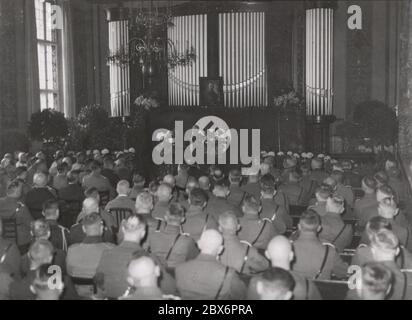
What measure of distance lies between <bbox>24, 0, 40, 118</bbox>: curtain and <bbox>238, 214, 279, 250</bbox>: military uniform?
387 inches

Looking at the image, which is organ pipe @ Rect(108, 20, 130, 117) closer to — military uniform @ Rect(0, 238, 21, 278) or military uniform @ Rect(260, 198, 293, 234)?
military uniform @ Rect(260, 198, 293, 234)

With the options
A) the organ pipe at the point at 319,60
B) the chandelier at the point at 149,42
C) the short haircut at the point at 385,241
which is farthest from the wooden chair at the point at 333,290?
the organ pipe at the point at 319,60

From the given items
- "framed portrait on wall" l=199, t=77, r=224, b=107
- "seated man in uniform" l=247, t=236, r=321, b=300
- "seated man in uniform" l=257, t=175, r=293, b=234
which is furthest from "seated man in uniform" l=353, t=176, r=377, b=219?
"framed portrait on wall" l=199, t=77, r=224, b=107

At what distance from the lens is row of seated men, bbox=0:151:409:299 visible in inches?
176

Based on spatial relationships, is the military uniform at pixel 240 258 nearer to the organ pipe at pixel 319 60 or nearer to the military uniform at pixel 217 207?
the military uniform at pixel 217 207

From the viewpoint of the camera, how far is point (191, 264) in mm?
4559

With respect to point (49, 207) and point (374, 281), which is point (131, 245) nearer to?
point (49, 207)

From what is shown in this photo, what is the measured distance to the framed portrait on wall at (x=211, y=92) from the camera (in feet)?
54.0

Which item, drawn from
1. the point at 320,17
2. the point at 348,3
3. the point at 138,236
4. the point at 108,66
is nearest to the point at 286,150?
the point at 320,17

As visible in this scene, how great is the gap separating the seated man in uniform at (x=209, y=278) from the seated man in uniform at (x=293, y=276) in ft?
0.81

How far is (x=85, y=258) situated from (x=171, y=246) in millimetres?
777

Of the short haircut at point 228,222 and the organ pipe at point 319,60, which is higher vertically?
the organ pipe at point 319,60
